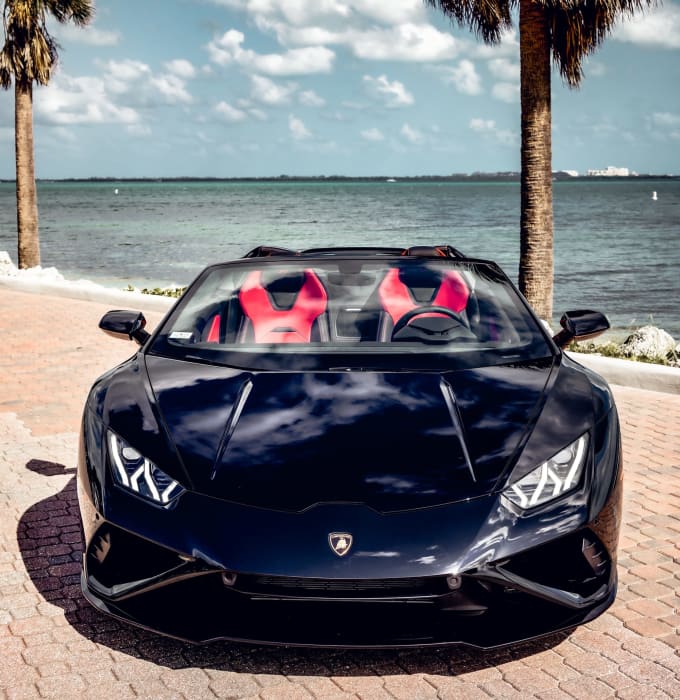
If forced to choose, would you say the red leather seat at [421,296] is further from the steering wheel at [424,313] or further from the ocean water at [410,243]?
the ocean water at [410,243]

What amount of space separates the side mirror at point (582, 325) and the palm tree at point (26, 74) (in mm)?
18241

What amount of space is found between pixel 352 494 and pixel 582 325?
1954 millimetres

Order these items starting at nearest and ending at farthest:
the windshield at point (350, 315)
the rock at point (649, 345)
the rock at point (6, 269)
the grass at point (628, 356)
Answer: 1. the windshield at point (350, 315)
2. the grass at point (628, 356)
3. the rock at point (649, 345)
4. the rock at point (6, 269)

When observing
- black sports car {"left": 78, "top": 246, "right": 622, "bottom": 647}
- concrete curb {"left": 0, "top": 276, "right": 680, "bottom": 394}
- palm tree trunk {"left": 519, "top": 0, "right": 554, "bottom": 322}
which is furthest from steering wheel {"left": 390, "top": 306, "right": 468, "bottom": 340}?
palm tree trunk {"left": 519, "top": 0, "right": 554, "bottom": 322}

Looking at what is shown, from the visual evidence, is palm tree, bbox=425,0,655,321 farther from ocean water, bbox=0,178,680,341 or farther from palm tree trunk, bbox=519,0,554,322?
ocean water, bbox=0,178,680,341

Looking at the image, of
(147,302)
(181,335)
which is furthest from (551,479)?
(147,302)

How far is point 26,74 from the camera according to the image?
2089 centimetres

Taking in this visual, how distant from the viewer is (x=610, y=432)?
11.2 ft

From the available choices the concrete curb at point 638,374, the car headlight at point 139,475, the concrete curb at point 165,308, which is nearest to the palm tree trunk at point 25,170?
the concrete curb at point 165,308

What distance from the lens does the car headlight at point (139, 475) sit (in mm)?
3033

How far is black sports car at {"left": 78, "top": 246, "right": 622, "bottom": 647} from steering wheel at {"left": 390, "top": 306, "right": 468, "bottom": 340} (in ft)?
1.26

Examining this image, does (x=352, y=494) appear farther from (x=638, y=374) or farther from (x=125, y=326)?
(x=638, y=374)

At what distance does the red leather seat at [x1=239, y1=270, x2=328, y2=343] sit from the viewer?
4484 mm

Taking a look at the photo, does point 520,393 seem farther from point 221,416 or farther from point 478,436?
point 221,416
